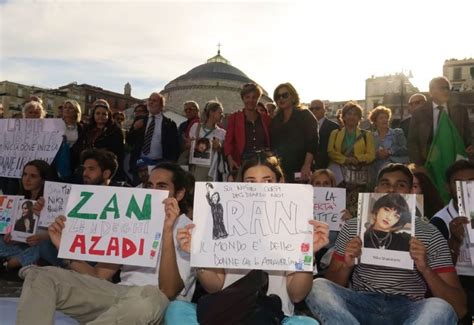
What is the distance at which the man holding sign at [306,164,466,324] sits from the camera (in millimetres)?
3100

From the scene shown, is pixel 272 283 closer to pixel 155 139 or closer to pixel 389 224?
pixel 389 224

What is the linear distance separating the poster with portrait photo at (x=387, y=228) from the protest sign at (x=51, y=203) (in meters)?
2.87

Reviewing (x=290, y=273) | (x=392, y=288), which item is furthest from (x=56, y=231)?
(x=392, y=288)

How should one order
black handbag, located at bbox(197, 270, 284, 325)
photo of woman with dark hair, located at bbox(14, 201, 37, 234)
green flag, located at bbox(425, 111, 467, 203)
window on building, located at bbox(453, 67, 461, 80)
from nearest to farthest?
black handbag, located at bbox(197, 270, 284, 325), photo of woman with dark hair, located at bbox(14, 201, 37, 234), green flag, located at bbox(425, 111, 467, 203), window on building, located at bbox(453, 67, 461, 80)

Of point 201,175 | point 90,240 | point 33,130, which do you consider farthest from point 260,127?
point 90,240

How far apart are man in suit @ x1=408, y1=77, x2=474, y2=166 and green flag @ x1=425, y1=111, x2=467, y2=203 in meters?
0.10

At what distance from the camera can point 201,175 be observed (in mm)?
7203

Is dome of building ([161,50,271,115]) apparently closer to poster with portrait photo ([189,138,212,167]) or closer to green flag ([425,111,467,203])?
poster with portrait photo ([189,138,212,167])

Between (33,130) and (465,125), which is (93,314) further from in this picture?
(465,125)

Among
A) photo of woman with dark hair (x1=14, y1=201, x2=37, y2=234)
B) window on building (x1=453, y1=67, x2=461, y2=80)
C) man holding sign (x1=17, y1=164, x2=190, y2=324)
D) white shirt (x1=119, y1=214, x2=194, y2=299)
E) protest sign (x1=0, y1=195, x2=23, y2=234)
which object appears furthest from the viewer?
window on building (x1=453, y1=67, x2=461, y2=80)

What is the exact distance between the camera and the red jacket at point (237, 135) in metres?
6.36

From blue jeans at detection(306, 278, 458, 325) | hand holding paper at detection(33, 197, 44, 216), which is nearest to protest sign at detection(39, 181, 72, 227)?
hand holding paper at detection(33, 197, 44, 216)

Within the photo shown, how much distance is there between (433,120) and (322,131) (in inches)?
67.3

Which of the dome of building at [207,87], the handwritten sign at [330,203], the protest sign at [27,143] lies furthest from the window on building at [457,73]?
the protest sign at [27,143]
